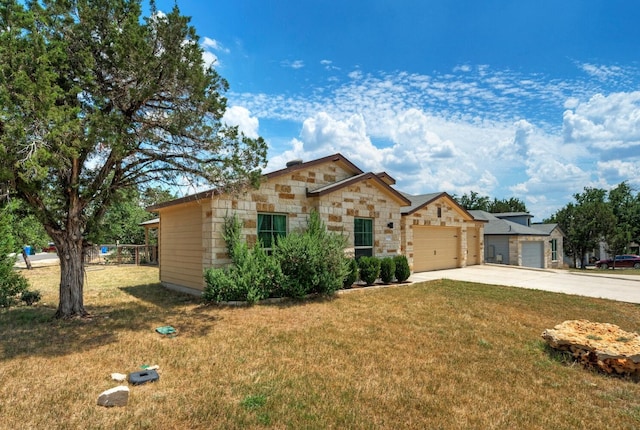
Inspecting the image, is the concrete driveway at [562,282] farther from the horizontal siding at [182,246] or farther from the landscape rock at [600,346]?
the horizontal siding at [182,246]

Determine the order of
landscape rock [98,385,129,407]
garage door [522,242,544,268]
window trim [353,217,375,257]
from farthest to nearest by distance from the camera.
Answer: garage door [522,242,544,268], window trim [353,217,375,257], landscape rock [98,385,129,407]

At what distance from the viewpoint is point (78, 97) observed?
22.2ft

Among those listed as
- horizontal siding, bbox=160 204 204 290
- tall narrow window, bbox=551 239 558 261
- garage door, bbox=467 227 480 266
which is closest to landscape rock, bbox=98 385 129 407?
horizontal siding, bbox=160 204 204 290

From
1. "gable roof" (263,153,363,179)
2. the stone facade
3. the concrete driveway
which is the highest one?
"gable roof" (263,153,363,179)

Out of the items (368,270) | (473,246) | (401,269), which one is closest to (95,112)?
(368,270)

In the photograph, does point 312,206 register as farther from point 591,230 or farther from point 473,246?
point 591,230

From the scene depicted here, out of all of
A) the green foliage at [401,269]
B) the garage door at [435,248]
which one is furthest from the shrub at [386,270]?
the garage door at [435,248]

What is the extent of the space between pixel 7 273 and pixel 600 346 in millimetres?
12927

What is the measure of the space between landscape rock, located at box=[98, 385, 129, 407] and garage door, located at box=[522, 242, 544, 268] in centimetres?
2404

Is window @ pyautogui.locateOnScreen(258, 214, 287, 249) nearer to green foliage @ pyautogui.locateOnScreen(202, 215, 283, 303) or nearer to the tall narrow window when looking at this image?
green foliage @ pyautogui.locateOnScreen(202, 215, 283, 303)

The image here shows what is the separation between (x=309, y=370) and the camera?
4.77 meters

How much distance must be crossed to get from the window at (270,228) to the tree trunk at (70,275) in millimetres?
4339

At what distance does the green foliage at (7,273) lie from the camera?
8586 millimetres

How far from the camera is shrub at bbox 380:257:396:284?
40.0ft
